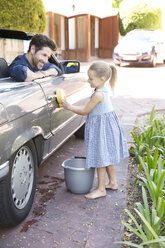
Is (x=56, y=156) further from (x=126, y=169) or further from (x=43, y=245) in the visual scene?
(x=43, y=245)

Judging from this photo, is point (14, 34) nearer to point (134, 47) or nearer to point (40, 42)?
point (40, 42)

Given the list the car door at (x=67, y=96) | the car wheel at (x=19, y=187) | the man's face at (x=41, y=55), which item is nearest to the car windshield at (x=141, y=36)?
the car door at (x=67, y=96)

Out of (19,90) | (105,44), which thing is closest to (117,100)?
(19,90)

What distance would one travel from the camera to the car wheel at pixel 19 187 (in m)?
2.31

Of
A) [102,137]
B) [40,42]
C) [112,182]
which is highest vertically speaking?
[40,42]

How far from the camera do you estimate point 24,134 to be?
2.42 metres

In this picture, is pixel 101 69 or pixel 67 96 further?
pixel 67 96

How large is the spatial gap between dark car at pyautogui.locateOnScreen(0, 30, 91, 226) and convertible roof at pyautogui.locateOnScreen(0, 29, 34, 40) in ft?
1.13

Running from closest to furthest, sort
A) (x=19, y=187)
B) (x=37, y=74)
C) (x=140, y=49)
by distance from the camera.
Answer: (x=19, y=187), (x=37, y=74), (x=140, y=49)

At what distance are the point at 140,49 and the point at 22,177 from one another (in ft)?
43.2

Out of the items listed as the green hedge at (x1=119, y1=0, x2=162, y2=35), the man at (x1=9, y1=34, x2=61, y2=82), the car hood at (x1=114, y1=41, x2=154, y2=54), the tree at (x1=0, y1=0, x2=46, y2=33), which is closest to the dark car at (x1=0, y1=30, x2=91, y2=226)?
the man at (x1=9, y1=34, x2=61, y2=82)

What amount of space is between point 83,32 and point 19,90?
61.6 ft

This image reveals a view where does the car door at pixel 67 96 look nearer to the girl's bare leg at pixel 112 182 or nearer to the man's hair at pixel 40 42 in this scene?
the man's hair at pixel 40 42

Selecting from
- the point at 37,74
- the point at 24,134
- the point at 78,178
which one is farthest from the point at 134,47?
Result: the point at 24,134
